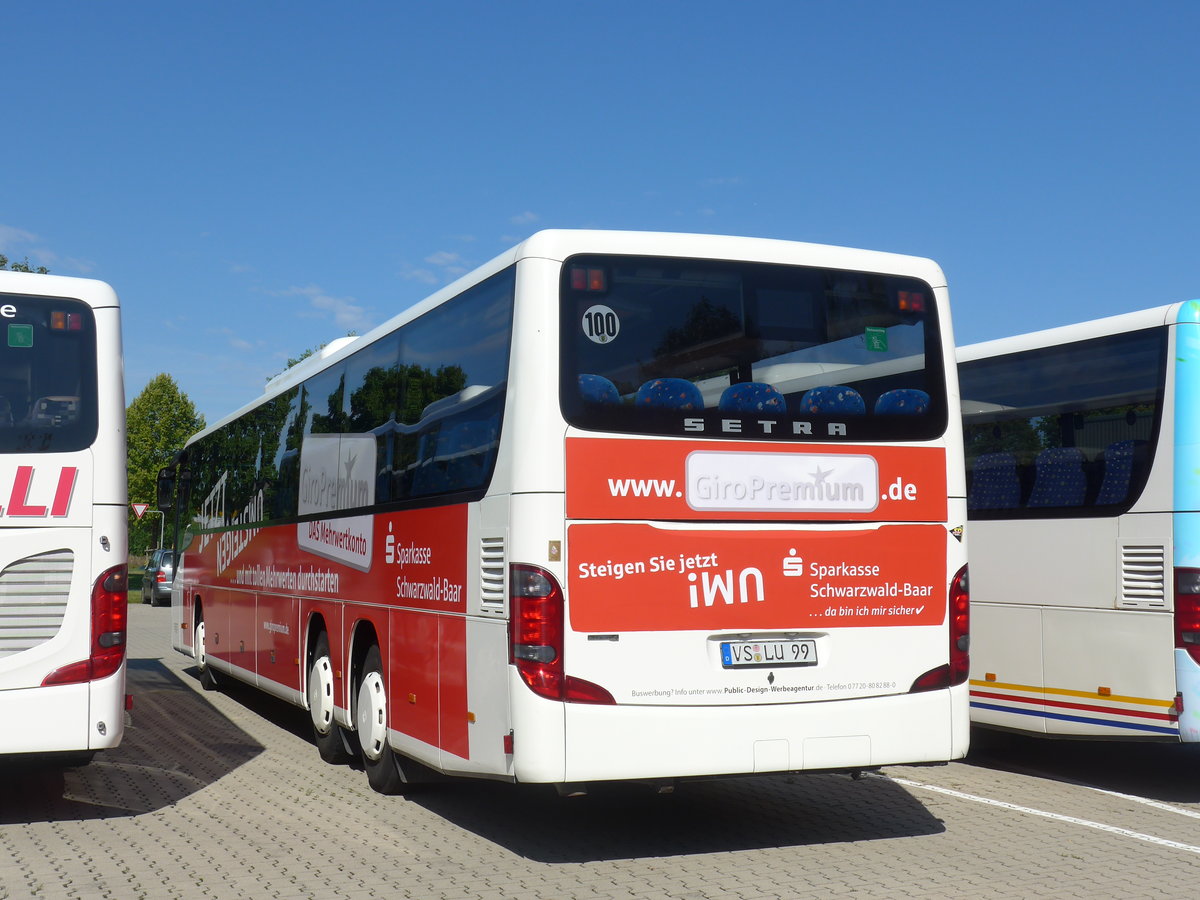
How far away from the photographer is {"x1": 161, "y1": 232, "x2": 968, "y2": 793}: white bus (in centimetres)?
678

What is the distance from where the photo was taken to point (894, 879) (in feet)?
21.9

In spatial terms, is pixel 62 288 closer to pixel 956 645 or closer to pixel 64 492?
pixel 64 492

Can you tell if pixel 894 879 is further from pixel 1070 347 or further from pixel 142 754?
pixel 142 754

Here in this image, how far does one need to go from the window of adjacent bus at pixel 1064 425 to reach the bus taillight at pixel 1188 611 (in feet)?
2.22

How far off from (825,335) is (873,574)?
134 cm

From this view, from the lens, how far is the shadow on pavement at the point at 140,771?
8.65 metres

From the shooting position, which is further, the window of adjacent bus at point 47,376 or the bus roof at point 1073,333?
the bus roof at point 1073,333

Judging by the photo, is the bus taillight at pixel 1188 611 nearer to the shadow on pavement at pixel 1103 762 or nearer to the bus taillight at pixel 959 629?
the shadow on pavement at pixel 1103 762

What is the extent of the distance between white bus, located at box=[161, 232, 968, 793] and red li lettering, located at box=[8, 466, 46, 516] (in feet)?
7.20

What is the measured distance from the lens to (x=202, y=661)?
16.1m

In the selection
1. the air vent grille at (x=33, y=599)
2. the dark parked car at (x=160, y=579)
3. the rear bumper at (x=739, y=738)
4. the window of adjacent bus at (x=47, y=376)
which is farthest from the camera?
the dark parked car at (x=160, y=579)

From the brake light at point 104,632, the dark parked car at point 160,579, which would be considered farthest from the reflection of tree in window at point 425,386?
the dark parked car at point 160,579

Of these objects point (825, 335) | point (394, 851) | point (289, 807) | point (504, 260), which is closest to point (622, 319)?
point (504, 260)

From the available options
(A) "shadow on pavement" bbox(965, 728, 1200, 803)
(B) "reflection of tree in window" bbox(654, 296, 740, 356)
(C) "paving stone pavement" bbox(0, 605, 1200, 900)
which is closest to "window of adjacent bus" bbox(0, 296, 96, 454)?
(C) "paving stone pavement" bbox(0, 605, 1200, 900)
